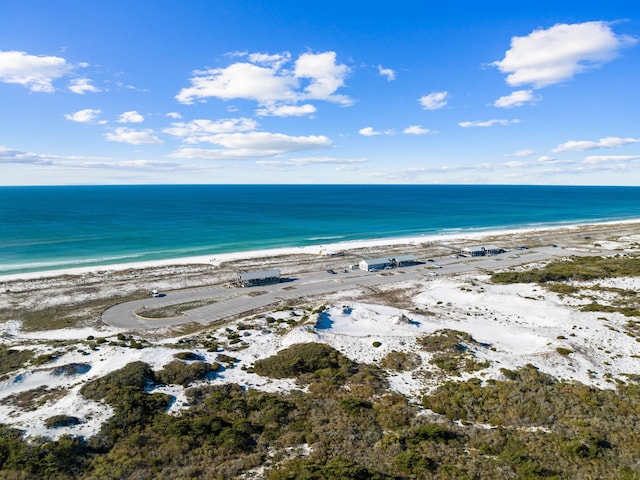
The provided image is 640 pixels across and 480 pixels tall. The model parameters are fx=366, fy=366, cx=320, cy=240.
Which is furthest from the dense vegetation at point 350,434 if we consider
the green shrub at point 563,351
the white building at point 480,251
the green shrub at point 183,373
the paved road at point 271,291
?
the white building at point 480,251

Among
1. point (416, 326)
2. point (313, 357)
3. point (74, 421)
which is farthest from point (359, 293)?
point (74, 421)

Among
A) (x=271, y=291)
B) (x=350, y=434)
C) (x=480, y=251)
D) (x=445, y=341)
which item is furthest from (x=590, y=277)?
(x=350, y=434)

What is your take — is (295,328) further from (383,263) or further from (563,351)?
(383,263)

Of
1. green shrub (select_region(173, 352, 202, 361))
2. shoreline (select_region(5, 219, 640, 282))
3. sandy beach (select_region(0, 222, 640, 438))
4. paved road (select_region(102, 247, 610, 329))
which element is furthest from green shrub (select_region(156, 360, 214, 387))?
shoreline (select_region(5, 219, 640, 282))

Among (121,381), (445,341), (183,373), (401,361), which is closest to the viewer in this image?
(121,381)

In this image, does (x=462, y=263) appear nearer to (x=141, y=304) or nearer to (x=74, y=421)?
(x=141, y=304)

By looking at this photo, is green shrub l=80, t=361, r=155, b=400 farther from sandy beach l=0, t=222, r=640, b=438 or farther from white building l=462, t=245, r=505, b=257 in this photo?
white building l=462, t=245, r=505, b=257

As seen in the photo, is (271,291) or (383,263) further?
(383,263)
